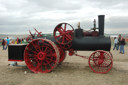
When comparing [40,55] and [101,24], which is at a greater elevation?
[101,24]

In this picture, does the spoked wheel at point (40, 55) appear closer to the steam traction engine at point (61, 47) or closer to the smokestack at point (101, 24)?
the steam traction engine at point (61, 47)

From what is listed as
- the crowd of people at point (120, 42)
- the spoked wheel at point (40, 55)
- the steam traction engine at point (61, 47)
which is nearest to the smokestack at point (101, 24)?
the steam traction engine at point (61, 47)

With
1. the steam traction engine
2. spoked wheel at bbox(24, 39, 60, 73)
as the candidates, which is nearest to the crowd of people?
the steam traction engine

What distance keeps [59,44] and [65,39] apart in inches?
14.6

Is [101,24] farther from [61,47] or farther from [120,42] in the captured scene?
[120,42]

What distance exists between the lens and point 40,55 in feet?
18.1

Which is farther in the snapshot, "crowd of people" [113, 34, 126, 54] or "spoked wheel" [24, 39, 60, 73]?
"crowd of people" [113, 34, 126, 54]

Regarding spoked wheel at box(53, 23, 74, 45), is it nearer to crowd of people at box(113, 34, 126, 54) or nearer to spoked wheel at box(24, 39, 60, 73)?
spoked wheel at box(24, 39, 60, 73)

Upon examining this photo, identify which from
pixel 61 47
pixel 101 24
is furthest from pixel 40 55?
pixel 101 24

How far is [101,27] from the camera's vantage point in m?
5.68

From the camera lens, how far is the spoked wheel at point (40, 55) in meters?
5.50

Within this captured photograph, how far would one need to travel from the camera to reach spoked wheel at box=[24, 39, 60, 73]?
5504 millimetres

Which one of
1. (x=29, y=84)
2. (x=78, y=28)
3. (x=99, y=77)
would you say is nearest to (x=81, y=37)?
(x=78, y=28)

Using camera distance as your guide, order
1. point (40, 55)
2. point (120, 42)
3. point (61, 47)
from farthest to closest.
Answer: point (120, 42) < point (61, 47) < point (40, 55)
